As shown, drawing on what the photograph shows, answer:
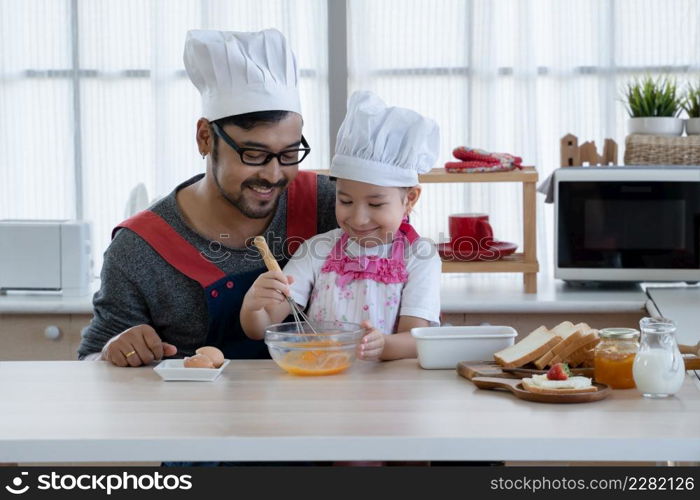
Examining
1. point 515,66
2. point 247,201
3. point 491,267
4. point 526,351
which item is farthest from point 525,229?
point 526,351

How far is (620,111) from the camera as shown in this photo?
3605mm

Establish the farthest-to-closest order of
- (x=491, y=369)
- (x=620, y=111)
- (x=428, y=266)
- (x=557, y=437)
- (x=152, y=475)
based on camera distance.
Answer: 1. (x=620, y=111)
2. (x=428, y=266)
3. (x=491, y=369)
4. (x=152, y=475)
5. (x=557, y=437)

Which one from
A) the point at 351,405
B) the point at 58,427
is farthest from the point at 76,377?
the point at 351,405

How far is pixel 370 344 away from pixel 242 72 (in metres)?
0.59

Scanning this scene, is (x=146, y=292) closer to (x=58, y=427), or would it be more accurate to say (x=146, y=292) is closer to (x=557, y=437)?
(x=58, y=427)

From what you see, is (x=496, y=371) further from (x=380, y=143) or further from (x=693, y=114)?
(x=693, y=114)

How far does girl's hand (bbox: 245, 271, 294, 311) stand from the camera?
1.72 m

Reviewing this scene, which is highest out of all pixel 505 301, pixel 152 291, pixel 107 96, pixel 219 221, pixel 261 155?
pixel 107 96

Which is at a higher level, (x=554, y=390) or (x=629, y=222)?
(x=629, y=222)

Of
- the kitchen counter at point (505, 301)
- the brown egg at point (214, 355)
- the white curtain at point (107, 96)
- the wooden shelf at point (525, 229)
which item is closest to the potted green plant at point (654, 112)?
the wooden shelf at point (525, 229)

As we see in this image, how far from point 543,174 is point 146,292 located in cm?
195

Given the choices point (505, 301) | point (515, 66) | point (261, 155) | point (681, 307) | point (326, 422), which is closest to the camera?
point (326, 422)

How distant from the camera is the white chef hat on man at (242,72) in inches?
76.8

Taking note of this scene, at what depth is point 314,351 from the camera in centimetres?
167
